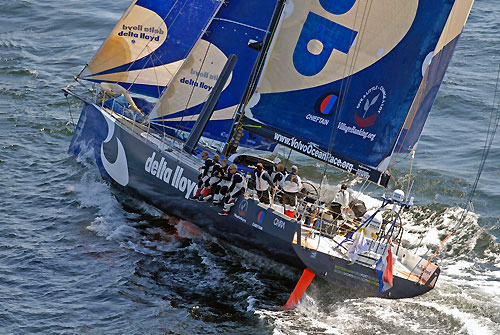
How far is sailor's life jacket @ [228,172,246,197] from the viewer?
52.1 feet

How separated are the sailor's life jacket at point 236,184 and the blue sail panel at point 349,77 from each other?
1527 mm

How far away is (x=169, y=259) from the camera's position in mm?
16250

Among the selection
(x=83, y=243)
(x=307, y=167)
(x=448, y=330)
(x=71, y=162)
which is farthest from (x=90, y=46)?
(x=448, y=330)

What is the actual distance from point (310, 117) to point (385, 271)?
412 centimetres

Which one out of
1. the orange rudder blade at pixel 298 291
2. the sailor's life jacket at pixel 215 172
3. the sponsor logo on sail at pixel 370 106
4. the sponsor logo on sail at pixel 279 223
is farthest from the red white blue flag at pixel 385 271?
the sailor's life jacket at pixel 215 172

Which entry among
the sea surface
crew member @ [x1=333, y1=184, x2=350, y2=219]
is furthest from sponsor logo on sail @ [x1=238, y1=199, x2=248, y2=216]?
crew member @ [x1=333, y1=184, x2=350, y2=219]

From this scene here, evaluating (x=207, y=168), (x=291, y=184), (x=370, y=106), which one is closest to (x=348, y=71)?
(x=370, y=106)

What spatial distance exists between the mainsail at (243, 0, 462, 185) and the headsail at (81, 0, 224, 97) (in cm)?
454

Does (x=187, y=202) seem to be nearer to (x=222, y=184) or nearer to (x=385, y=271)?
(x=222, y=184)

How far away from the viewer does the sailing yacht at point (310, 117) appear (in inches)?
582

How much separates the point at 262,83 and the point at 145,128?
4.31 metres

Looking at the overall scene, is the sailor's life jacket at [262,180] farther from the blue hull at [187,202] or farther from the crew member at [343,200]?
the crew member at [343,200]

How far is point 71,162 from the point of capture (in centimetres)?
2144

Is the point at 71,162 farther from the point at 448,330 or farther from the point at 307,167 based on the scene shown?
the point at 448,330
